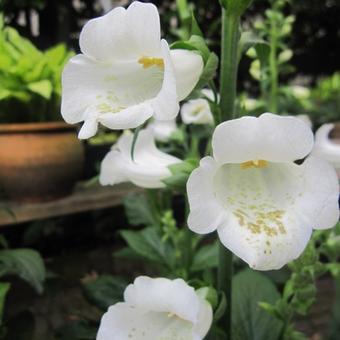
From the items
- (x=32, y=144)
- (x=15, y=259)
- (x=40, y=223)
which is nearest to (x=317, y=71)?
(x=40, y=223)

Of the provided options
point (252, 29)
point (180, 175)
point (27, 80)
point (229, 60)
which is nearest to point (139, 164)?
point (180, 175)

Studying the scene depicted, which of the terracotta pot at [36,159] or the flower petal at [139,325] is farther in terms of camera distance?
the terracotta pot at [36,159]

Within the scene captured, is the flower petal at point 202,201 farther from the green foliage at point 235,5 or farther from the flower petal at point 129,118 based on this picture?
the green foliage at point 235,5

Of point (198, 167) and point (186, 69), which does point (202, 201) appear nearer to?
point (198, 167)

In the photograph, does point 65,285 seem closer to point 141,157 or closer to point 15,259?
point 15,259

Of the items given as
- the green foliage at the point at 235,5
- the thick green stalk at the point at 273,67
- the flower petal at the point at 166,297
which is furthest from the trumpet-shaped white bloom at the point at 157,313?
the thick green stalk at the point at 273,67

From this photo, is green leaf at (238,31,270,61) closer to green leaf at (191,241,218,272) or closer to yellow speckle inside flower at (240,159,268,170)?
yellow speckle inside flower at (240,159,268,170)
